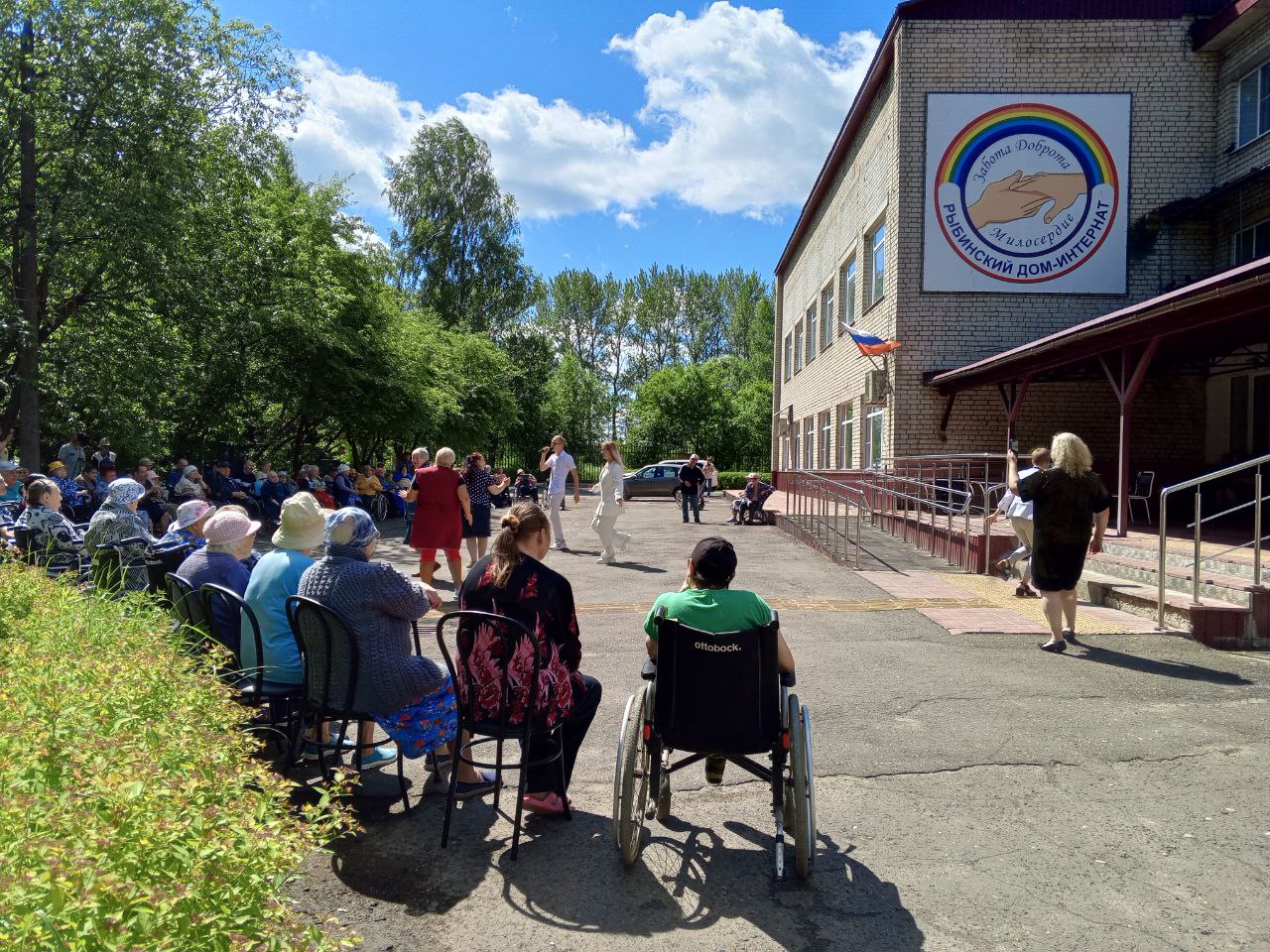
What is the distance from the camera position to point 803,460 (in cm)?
3312

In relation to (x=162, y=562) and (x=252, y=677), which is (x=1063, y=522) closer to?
(x=252, y=677)

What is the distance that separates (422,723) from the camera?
159 inches

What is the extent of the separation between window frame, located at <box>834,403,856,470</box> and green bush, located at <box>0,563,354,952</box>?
67.8ft

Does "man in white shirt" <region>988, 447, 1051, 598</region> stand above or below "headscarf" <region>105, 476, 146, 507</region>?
below

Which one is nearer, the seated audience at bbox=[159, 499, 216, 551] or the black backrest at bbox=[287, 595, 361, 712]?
the black backrest at bbox=[287, 595, 361, 712]

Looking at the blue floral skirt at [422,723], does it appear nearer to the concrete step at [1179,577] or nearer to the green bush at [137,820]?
the green bush at [137,820]

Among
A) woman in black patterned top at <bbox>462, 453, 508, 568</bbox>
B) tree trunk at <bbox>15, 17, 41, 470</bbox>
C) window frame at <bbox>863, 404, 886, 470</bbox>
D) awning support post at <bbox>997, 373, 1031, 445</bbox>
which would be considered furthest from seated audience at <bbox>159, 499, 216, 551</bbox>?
window frame at <bbox>863, 404, 886, 470</bbox>

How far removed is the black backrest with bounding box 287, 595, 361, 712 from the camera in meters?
3.94

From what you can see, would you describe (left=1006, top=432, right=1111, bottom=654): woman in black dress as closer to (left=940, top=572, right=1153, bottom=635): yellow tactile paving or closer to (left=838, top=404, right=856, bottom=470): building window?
(left=940, top=572, right=1153, bottom=635): yellow tactile paving

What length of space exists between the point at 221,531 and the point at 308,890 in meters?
2.22

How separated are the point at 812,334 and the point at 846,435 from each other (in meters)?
7.25

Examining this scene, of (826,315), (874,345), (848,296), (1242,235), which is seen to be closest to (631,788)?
(874,345)

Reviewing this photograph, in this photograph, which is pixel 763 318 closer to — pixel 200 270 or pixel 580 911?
pixel 200 270

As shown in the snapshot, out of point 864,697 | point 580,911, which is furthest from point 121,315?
point 580,911
